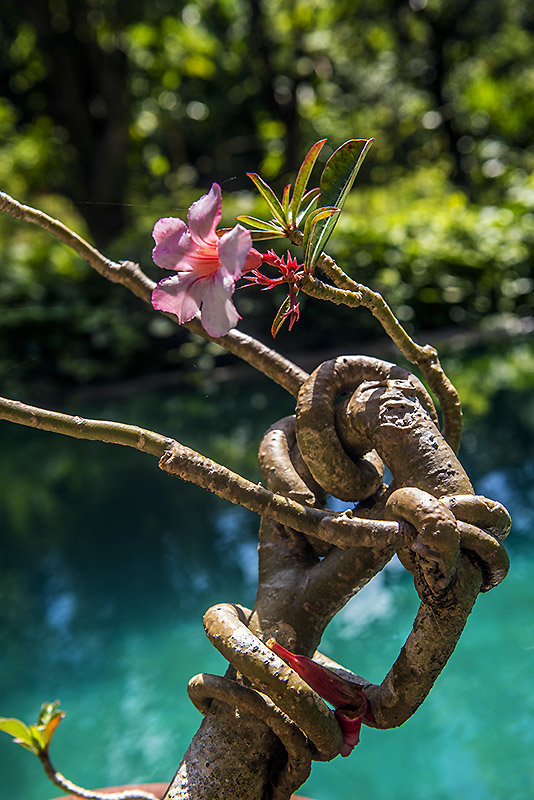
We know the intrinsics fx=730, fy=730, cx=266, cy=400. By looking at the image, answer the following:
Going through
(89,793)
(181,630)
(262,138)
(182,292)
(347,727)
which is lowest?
(347,727)

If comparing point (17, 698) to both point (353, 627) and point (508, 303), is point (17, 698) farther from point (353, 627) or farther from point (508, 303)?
point (508, 303)

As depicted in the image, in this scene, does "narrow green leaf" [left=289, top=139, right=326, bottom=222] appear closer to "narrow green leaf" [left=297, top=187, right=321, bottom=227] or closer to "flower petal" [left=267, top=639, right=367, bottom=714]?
"narrow green leaf" [left=297, top=187, right=321, bottom=227]

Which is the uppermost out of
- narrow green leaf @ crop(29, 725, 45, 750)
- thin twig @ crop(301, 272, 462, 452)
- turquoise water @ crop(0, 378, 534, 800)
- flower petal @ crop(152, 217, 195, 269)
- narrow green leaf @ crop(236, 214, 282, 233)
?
turquoise water @ crop(0, 378, 534, 800)

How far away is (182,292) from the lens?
545mm

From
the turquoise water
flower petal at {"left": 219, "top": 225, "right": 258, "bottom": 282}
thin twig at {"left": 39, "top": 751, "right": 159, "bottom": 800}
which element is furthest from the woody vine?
the turquoise water

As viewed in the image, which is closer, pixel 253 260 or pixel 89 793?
pixel 253 260

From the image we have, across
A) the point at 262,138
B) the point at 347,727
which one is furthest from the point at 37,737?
the point at 262,138

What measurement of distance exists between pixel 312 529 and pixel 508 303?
17.7 ft

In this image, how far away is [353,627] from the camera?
2215 millimetres

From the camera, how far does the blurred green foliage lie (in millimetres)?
5535

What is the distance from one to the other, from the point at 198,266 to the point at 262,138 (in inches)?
383

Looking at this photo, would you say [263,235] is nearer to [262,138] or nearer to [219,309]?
[219,309]

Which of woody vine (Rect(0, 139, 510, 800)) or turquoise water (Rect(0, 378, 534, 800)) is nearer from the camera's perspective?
woody vine (Rect(0, 139, 510, 800))

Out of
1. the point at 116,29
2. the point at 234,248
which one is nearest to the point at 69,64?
the point at 116,29
